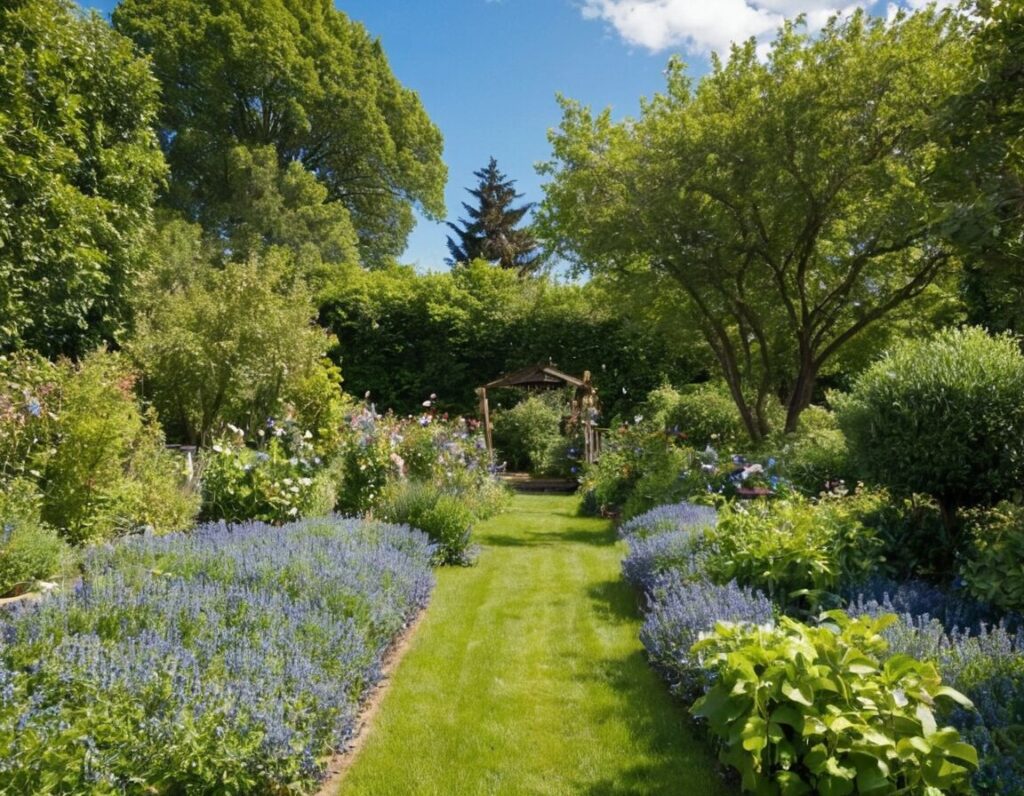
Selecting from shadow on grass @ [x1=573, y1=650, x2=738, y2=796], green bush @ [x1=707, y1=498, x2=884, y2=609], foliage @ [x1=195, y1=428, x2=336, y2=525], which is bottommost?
Answer: shadow on grass @ [x1=573, y1=650, x2=738, y2=796]

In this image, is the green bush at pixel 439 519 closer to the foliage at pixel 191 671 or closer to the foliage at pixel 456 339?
the foliage at pixel 191 671

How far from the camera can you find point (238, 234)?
63.5ft

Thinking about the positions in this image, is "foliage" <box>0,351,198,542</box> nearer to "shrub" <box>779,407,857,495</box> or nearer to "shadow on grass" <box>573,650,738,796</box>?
"shadow on grass" <box>573,650,738,796</box>

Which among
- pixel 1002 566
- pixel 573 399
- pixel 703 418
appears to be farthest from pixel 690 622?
pixel 573 399

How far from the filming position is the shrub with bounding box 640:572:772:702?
3271 millimetres

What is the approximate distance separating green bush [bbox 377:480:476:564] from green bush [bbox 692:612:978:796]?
14.7 feet

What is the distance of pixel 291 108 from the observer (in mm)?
20500

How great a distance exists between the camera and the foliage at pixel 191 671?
2.20 metres

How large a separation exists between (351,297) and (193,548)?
14171mm

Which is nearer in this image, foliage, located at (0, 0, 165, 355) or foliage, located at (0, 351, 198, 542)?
foliage, located at (0, 351, 198, 542)

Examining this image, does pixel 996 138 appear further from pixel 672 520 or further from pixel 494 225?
pixel 494 225

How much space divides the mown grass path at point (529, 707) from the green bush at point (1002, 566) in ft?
5.42

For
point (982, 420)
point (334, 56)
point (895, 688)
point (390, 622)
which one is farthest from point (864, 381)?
point (334, 56)

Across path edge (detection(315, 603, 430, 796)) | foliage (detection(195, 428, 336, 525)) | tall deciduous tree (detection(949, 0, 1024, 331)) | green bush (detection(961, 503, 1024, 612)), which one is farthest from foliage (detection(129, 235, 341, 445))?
tall deciduous tree (detection(949, 0, 1024, 331))
